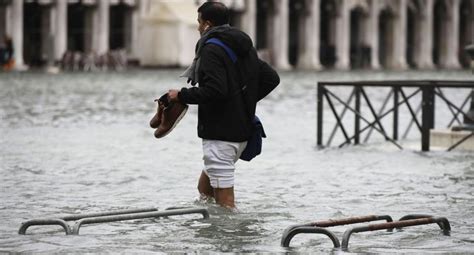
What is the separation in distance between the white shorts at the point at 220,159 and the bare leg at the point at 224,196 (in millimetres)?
48

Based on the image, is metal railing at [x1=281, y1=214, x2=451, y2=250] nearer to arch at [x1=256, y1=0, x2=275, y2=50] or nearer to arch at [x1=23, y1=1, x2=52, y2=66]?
arch at [x1=23, y1=1, x2=52, y2=66]

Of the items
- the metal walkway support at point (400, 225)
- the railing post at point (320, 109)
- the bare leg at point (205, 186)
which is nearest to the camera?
the metal walkway support at point (400, 225)

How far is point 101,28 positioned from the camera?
184 ft

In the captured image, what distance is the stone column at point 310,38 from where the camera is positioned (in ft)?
219

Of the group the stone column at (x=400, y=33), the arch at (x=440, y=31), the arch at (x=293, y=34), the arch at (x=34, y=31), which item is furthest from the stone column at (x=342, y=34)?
the arch at (x=34, y=31)

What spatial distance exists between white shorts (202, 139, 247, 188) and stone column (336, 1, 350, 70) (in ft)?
197

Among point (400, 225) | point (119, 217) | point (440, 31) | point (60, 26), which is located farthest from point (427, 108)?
point (440, 31)

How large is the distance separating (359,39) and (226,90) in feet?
216

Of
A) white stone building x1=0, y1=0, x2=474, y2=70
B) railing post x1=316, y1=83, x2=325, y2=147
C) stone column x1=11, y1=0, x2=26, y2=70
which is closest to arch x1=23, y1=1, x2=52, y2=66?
white stone building x1=0, y1=0, x2=474, y2=70

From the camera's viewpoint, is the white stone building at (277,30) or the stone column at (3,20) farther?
the white stone building at (277,30)

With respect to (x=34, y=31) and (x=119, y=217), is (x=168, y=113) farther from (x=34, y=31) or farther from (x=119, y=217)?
(x=34, y=31)

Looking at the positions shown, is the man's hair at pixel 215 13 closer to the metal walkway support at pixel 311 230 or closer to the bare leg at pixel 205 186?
the bare leg at pixel 205 186

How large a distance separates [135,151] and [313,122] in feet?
21.6

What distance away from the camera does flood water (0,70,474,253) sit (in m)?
8.11
